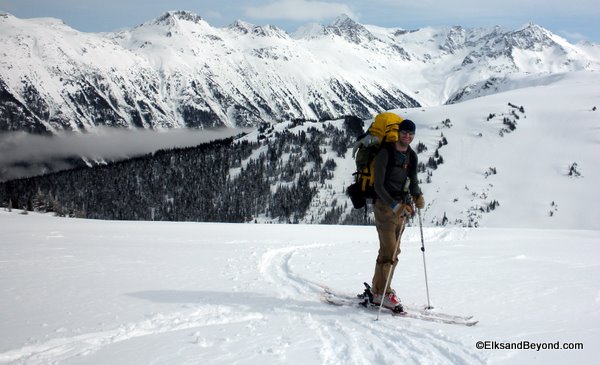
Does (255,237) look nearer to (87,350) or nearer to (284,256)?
(284,256)

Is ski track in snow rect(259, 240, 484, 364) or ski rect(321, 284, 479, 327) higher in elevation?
ski rect(321, 284, 479, 327)

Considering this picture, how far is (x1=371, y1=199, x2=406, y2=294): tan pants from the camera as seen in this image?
9211 mm

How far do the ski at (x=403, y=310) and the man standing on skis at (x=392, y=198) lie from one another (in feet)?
0.71

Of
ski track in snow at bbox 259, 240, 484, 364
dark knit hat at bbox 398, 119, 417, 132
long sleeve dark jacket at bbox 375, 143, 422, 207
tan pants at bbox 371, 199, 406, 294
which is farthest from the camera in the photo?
tan pants at bbox 371, 199, 406, 294

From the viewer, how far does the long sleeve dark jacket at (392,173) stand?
28.9ft

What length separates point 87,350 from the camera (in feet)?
22.1

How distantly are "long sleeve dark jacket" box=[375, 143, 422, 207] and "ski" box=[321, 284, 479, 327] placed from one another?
218 centimetres

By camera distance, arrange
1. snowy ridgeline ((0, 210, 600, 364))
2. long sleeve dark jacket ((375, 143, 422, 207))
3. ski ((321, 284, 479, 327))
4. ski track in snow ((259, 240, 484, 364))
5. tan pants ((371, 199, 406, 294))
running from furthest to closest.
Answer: tan pants ((371, 199, 406, 294))
long sleeve dark jacket ((375, 143, 422, 207))
ski ((321, 284, 479, 327))
snowy ridgeline ((0, 210, 600, 364))
ski track in snow ((259, 240, 484, 364))

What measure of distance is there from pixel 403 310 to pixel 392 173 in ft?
9.04

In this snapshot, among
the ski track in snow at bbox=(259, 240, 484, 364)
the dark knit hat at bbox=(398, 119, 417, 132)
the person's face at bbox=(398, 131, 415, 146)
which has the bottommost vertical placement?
the ski track in snow at bbox=(259, 240, 484, 364)

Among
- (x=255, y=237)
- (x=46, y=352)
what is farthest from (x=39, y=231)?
(x=46, y=352)

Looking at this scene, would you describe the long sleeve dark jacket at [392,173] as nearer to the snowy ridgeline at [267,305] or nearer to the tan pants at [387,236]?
the tan pants at [387,236]

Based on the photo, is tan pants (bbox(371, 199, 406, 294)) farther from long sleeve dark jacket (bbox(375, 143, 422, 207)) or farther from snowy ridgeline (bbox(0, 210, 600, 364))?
snowy ridgeline (bbox(0, 210, 600, 364))

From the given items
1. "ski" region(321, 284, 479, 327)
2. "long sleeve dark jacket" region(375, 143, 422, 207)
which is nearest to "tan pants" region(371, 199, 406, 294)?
"long sleeve dark jacket" region(375, 143, 422, 207)
